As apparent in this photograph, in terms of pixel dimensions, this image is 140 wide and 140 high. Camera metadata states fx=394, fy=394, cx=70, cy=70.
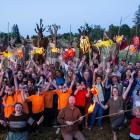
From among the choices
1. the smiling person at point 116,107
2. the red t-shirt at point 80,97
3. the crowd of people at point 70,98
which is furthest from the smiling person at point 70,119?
the smiling person at point 116,107

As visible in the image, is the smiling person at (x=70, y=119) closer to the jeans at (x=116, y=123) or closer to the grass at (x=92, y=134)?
the grass at (x=92, y=134)

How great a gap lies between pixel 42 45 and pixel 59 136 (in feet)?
25.5

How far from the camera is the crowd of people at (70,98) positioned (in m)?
10.7

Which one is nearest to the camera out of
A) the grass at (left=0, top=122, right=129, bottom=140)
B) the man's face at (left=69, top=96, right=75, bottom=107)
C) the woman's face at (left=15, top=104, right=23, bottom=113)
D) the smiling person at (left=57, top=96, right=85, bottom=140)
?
the woman's face at (left=15, top=104, right=23, bottom=113)

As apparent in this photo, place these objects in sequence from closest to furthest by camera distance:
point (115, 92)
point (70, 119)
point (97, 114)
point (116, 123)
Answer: point (70, 119), point (115, 92), point (116, 123), point (97, 114)

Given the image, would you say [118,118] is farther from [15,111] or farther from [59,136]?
[15,111]

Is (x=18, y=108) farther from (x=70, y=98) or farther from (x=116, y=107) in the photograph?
(x=116, y=107)

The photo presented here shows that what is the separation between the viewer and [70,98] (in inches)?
415

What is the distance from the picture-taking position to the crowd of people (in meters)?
A: 10.7

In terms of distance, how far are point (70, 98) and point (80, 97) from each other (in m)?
0.86

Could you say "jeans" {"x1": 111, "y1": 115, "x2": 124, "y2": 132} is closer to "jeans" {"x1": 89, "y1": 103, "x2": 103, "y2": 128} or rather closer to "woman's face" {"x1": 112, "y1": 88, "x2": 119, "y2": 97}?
"jeans" {"x1": 89, "y1": 103, "x2": 103, "y2": 128}

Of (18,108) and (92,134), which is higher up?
(18,108)

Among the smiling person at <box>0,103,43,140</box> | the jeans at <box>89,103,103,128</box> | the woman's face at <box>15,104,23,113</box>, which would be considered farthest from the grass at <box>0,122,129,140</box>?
the woman's face at <box>15,104,23,113</box>

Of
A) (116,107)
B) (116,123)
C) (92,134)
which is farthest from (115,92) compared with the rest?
(92,134)
